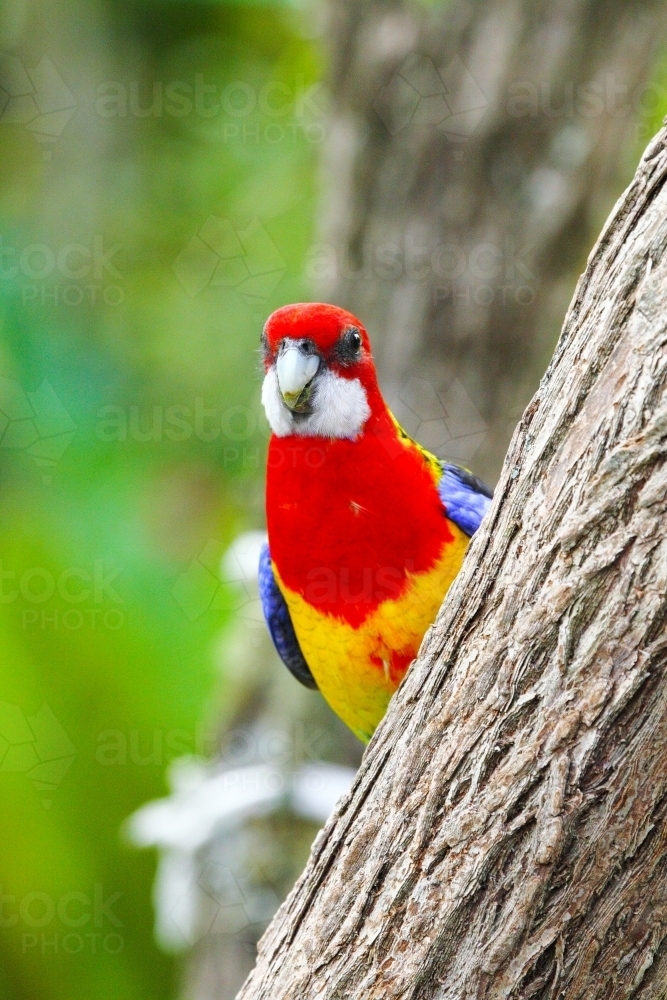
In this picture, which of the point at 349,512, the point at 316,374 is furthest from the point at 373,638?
the point at 316,374

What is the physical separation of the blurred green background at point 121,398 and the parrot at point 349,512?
182 cm

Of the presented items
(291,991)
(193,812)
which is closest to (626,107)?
(193,812)

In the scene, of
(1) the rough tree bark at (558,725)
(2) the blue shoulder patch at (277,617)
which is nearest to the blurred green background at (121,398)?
(2) the blue shoulder patch at (277,617)

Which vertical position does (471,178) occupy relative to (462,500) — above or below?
above

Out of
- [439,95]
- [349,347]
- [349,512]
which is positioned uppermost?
[439,95]

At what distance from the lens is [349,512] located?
A: 246 cm

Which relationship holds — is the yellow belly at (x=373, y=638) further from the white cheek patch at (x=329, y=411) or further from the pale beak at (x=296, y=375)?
the pale beak at (x=296, y=375)

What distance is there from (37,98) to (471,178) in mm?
2682

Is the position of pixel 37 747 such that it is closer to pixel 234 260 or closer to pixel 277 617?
pixel 277 617

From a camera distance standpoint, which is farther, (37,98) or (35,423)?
(37,98)

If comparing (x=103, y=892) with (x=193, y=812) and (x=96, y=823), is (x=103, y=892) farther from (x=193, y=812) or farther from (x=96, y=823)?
(x=193, y=812)

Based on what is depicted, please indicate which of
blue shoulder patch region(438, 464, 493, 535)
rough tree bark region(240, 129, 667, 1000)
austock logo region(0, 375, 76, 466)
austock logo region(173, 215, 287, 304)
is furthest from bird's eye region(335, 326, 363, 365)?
austock logo region(173, 215, 287, 304)

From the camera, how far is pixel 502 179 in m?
3.81

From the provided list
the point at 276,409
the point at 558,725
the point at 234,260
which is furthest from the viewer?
the point at 234,260
